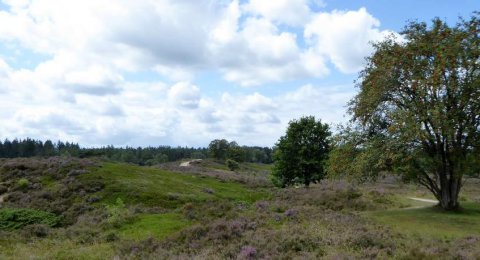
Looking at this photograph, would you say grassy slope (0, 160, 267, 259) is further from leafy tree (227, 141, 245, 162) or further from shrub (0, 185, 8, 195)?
leafy tree (227, 141, 245, 162)

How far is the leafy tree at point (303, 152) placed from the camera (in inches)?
1934

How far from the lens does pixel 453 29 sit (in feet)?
90.3

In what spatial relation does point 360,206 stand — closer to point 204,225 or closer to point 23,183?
point 204,225

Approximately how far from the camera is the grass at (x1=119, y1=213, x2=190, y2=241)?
75.4ft

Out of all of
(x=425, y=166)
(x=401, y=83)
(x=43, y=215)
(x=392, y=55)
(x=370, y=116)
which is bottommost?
(x=43, y=215)

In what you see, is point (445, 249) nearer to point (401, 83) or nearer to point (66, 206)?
point (401, 83)

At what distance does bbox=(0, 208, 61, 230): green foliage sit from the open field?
0.07 meters

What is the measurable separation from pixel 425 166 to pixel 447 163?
196cm

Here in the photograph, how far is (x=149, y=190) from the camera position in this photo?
39.6 metres

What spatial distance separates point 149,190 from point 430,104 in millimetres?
24897

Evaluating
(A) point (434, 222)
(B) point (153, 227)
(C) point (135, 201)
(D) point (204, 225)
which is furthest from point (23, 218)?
(A) point (434, 222)

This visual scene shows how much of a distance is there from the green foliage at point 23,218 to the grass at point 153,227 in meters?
7.05

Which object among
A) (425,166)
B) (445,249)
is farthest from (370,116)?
(445,249)

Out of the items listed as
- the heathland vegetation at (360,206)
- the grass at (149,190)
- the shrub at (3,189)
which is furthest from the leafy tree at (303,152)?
the shrub at (3,189)
